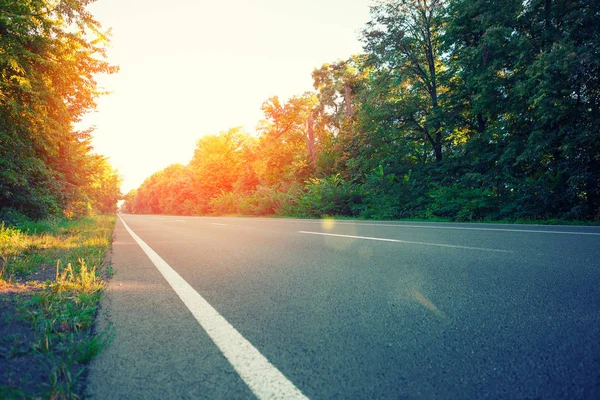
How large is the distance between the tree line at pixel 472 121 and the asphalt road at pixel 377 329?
8741 millimetres

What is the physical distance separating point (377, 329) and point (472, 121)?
1669cm

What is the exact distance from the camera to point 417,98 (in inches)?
723

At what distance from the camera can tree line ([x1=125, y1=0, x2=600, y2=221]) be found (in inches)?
419

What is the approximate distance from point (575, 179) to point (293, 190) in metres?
17.4

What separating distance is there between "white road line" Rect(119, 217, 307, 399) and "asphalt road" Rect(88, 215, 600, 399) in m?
0.04

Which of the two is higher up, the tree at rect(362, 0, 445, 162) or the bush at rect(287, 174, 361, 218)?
the tree at rect(362, 0, 445, 162)

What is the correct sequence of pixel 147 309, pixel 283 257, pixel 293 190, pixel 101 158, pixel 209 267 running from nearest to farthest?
pixel 147 309, pixel 209 267, pixel 283 257, pixel 101 158, pixel 293 190

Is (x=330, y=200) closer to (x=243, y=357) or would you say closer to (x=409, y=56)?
(x=409, y=56)

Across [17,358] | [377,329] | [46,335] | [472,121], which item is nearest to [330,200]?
[472,121]

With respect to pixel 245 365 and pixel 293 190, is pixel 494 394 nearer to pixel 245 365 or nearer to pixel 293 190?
pixel 245 365

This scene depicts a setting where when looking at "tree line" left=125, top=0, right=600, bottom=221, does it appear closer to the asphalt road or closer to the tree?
the tree

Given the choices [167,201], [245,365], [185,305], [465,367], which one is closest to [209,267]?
[185,305]

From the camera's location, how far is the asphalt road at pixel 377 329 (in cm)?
151

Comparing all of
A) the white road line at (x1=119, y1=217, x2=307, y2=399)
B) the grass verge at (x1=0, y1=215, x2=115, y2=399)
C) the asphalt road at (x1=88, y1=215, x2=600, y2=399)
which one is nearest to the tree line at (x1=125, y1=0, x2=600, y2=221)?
the asphalt road at (x1=88, y1=215, x2=600, y2=399)
